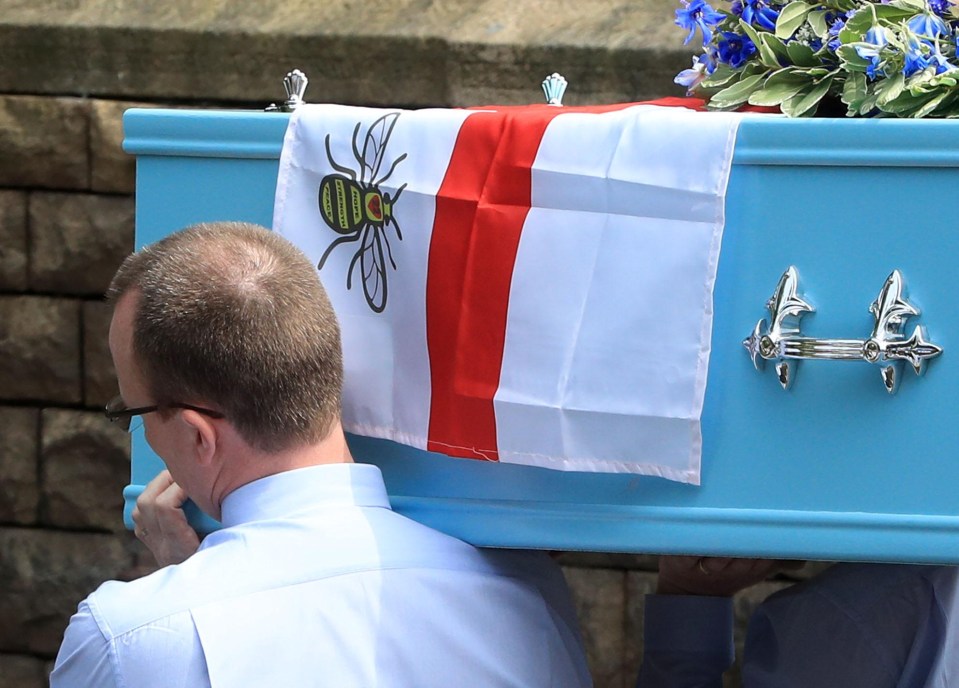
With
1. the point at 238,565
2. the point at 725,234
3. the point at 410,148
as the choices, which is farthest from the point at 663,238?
the point at 238,565

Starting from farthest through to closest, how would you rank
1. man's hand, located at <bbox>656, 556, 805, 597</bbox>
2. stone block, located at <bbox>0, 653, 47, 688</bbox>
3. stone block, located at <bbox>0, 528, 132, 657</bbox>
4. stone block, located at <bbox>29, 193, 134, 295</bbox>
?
stone block, located at <bbox>0, 653, 47, 688</bbox> < stone block, located at <bbox>0, 528, 132, 657</bbox> < stone block, located at <bbox>29, 193, 134, 295</bbox> < man's hand, located at <bbox>656, 556, 805, 597</bbox>

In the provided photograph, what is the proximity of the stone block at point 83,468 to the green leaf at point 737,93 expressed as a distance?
2.38 meters

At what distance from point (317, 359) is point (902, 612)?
854mm

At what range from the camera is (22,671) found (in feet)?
12.2

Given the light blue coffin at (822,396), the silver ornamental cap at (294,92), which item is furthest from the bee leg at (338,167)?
the light blue coffin at (822,396)

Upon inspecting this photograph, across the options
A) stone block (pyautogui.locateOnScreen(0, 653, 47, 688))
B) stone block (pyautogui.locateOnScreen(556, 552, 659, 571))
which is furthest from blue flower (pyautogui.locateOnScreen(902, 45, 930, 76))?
stone block (pyautogui.locateOnScreen(0, 653, 47, 688))

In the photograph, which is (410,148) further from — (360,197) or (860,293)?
(860,293)

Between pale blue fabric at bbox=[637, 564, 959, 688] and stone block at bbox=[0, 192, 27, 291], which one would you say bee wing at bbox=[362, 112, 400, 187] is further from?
stone block at bbox=[0, 192, 27, 291]

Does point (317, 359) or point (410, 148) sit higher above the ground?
point (410, 148)

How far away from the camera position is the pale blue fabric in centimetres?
168

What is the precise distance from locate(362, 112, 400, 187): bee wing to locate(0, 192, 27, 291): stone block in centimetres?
225

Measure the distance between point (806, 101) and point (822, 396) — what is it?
33cm

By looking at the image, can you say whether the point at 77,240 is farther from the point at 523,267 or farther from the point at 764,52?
the point at 764,52

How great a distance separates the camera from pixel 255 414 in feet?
4.99
